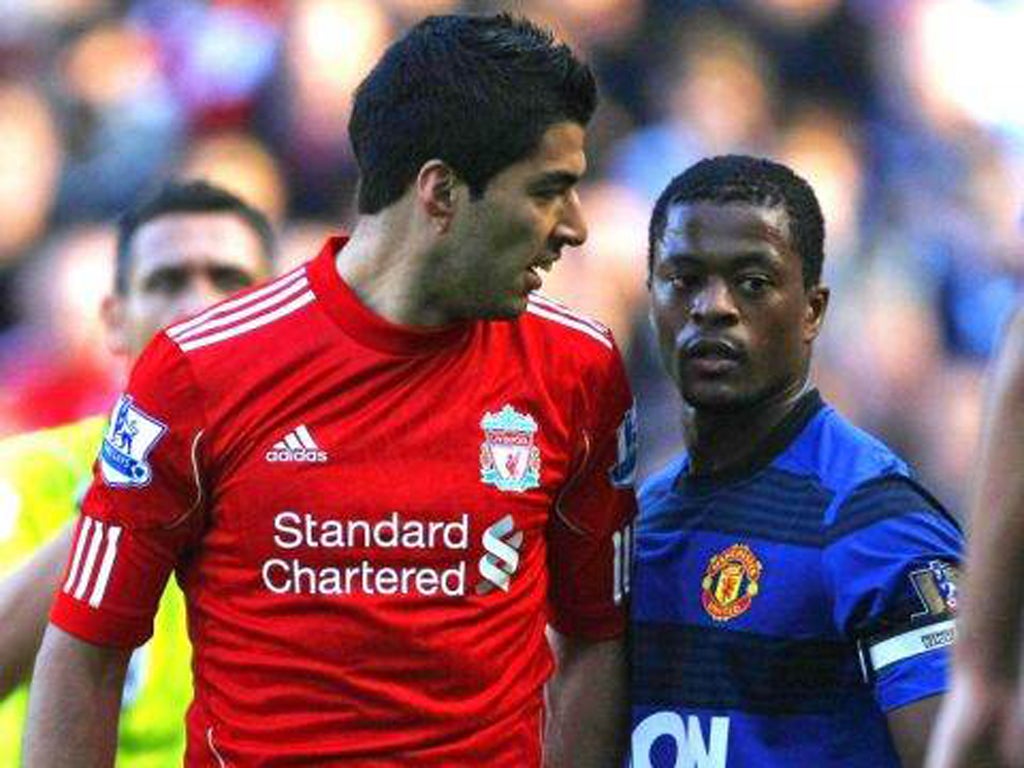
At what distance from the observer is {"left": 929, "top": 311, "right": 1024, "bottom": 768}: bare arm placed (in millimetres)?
2162

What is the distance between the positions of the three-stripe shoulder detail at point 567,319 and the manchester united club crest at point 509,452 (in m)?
0.20

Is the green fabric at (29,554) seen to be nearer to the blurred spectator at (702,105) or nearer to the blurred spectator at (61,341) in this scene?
the blurred spectator at (61,341)

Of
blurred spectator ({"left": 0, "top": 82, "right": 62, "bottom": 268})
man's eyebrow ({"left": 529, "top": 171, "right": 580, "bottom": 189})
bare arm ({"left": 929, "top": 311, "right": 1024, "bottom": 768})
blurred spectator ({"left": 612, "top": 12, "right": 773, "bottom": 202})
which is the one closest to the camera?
bare arm ({"left": 929, "top": 311, "right": 1024, "bottom": 768})

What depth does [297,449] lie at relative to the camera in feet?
11.0

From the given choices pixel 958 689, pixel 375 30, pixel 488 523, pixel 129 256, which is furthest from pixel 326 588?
pixel 375 30

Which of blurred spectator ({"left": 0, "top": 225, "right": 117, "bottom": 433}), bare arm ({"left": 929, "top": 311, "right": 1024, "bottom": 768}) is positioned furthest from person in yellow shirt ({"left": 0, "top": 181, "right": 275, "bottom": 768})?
blurred spectator ({"left": 0, "top": 225, "right": 117, "bottom": 433})

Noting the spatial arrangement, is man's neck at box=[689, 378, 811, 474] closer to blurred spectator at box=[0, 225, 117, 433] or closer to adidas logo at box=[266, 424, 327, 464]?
adidas logo at box=[266, 424, 327, 464]

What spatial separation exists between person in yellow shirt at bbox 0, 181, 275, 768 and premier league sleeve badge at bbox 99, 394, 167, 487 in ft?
1.32

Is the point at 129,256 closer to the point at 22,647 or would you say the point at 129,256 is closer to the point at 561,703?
the point at 22,647

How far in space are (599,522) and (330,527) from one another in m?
0.48

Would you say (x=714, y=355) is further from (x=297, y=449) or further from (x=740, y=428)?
(x=297, y=449)

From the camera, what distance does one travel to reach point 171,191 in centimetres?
505

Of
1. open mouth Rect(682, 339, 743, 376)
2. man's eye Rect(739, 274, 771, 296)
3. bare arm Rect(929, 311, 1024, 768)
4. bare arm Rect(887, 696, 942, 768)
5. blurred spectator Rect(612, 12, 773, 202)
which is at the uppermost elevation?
blurred spectator Rect(612, 12, 773, 202)

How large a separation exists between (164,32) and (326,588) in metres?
4.65
